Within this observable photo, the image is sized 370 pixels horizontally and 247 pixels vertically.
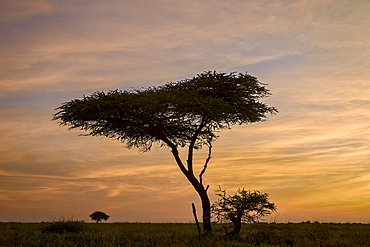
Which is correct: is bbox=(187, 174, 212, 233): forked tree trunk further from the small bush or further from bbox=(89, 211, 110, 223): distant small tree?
bbox=(89, 211, 110, 223): distant small tree

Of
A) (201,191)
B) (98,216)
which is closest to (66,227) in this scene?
(201,191)

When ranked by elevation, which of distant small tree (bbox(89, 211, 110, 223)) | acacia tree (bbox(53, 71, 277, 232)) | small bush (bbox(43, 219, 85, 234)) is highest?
acacia tree (bbox(53, 71, 277, 232))

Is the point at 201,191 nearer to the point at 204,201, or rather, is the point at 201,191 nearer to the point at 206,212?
the point at 204,201

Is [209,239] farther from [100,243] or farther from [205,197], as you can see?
[100,243]

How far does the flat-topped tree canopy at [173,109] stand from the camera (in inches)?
788

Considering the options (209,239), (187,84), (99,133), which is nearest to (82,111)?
(99,133)

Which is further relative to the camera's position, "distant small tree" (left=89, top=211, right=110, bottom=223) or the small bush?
"distant small tree" (left=89, top=211, right=110, bottom=223)

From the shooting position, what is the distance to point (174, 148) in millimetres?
21406

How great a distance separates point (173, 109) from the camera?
20766 mm

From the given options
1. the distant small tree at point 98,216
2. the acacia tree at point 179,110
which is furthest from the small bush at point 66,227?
the distant small tree at point 98,216

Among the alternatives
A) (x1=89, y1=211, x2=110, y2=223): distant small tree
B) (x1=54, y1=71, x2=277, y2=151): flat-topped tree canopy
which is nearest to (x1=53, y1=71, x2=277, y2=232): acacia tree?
(x1=54, y1=71, x2=277, y2=151): flat-topped tree canopy

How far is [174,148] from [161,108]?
8.87 feet

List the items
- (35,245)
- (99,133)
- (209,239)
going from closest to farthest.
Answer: (35,245)
(209,239)
(99,133)

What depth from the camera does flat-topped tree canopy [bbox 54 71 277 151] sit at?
20.0 meters
